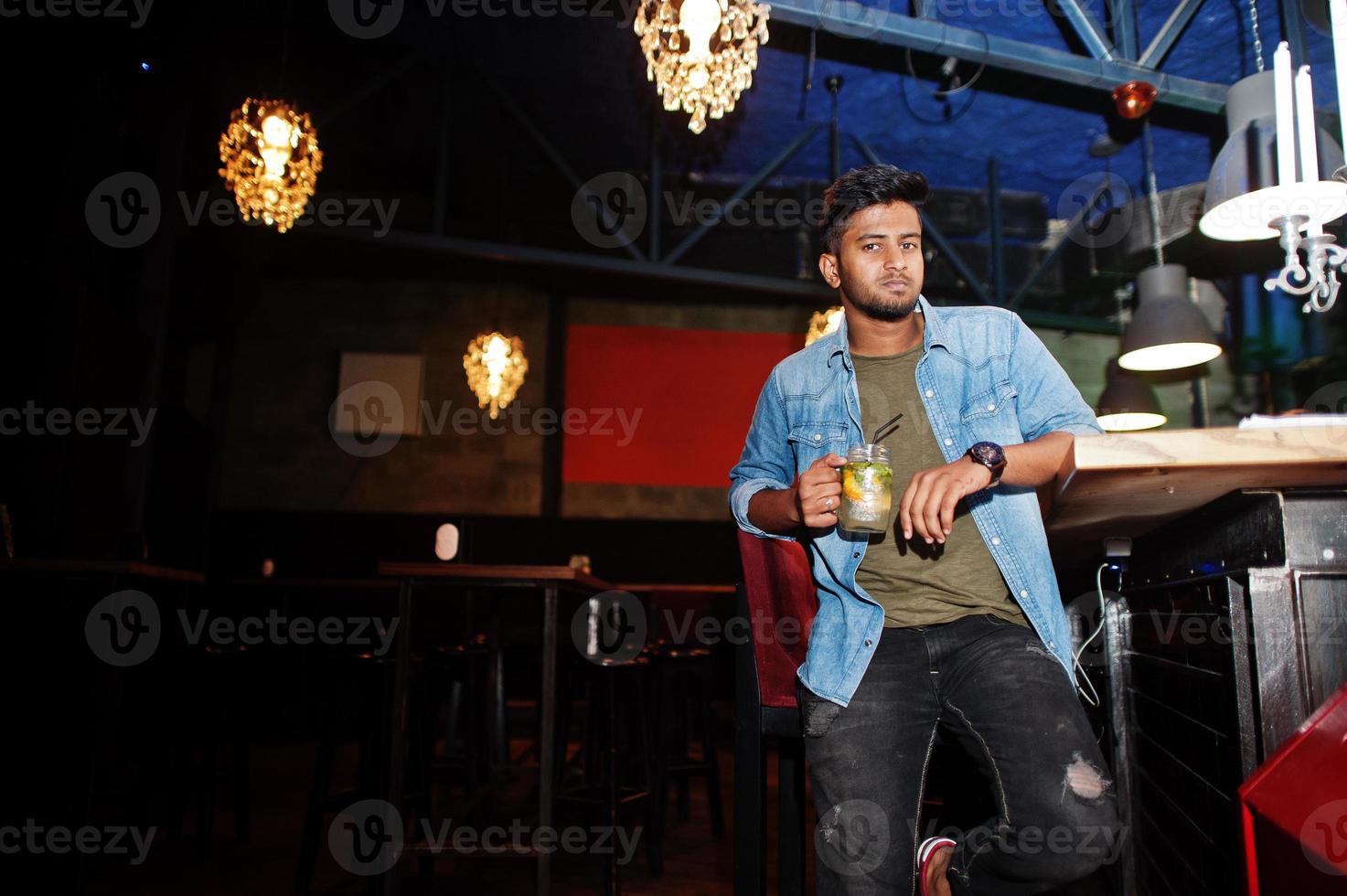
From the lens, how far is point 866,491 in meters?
1.53

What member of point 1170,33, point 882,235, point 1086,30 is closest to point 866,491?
point 882,235

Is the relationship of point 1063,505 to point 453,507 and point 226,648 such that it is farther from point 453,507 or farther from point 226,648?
point 453,507

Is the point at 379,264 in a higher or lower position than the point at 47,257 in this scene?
higher

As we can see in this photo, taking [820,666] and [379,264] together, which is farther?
[379,264]

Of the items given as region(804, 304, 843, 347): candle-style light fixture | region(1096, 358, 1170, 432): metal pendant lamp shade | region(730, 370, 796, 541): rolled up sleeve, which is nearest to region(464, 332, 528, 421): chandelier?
region(804, 304, 843, 347): candle-style light fixture

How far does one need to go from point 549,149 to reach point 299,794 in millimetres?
4637

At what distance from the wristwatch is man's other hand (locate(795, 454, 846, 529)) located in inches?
9.3

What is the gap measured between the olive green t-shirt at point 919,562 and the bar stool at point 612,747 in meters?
1.79

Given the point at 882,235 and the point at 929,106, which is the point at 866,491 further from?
the point at 929,106

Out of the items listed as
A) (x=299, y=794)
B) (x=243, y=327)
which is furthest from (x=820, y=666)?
(x=243, y=327)

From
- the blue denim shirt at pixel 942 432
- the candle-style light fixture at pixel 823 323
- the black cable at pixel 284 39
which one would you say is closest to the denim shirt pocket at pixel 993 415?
the blue denim shirt at pixel 942 432

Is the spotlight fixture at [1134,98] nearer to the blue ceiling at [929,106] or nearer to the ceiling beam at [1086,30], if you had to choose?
the ceiling beam at [1086,30]

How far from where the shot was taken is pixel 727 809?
507cm

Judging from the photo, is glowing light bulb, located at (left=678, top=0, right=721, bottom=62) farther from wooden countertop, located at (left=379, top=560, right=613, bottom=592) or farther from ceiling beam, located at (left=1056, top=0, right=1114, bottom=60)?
ceiling beam, located at (left=1056, top=0, right=1114, bottom=60)
